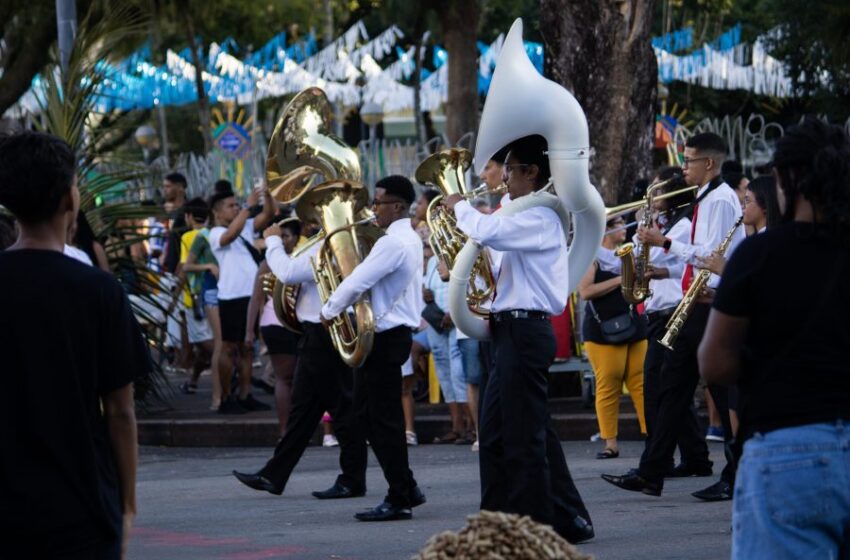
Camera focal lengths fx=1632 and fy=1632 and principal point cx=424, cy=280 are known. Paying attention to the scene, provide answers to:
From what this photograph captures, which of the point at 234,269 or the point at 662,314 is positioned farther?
the point at 234,269

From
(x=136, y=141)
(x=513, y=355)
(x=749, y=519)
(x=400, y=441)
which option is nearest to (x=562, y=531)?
(x=513, y=355)

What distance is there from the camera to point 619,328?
36.0 feet

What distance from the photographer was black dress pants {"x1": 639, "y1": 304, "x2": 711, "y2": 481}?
8898 mm

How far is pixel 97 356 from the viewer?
4.14 meters

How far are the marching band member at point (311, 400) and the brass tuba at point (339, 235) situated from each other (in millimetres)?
133

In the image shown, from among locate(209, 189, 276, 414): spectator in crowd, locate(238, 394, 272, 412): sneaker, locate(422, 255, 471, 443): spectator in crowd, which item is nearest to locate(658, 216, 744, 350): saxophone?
locate(422, 255, 471, 443): spectator in crowd

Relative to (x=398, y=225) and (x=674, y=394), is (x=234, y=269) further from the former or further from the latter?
(x=674, y=394)

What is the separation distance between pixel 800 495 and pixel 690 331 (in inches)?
191

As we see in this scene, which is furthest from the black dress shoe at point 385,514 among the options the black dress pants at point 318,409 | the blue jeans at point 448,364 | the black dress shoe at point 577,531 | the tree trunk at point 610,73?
the tree trunk at point 610,73

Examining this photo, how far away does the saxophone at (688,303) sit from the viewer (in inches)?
353

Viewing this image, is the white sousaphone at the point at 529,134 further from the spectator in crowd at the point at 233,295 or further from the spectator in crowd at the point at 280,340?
the spectator in crowd at the point at 233,295

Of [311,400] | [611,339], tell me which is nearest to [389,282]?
[311,400]

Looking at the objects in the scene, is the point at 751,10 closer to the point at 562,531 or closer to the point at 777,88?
the point at 777,88

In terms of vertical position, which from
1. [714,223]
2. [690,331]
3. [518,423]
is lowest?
[518,423]
